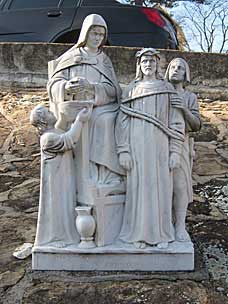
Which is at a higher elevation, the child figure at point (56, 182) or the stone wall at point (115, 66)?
the stone wall at point (115, 66)

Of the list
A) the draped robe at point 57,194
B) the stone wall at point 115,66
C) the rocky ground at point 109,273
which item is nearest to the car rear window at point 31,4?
the stone wall at point 115,66

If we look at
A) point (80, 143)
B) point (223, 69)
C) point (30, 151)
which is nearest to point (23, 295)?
point (80, 143)

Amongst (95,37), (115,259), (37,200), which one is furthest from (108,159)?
(37,200)

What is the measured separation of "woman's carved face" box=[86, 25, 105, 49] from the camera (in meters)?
2.81

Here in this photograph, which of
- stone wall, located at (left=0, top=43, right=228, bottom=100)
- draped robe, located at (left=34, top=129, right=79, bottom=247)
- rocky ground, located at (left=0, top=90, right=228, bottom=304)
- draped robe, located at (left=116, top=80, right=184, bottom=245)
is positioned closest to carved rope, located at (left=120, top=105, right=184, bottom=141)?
draped robe, located at (left=116, top=80, right=184, bottom=245)

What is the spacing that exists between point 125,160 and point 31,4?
16.6ft

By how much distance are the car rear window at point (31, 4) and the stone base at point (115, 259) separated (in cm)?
506

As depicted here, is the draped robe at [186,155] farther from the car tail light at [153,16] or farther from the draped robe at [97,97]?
the car tail light at [153,16]

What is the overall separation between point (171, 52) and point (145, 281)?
475 cm

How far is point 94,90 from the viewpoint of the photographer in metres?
2.75

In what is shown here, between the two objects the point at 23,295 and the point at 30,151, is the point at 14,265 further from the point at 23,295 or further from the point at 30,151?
the point at 30,151

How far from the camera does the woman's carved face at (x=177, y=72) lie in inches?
109

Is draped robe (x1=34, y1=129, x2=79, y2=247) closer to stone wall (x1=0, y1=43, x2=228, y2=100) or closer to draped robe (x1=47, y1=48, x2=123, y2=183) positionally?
draped robe (x1=47, y1=48, x2=123, y2=183)

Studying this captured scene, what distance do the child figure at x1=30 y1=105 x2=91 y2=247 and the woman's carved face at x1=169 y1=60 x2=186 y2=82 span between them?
20.0 inches
